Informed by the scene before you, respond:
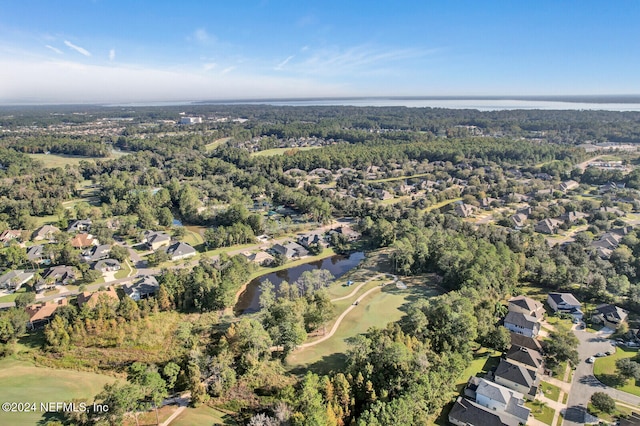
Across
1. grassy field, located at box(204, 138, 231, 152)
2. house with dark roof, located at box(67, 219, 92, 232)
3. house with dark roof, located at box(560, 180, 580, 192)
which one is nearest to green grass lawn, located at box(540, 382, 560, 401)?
house with dark roof, located at box(67, 219, 92, 232)

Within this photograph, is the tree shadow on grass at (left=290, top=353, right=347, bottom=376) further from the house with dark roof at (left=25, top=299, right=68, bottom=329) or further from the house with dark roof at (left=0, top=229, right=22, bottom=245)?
the house with dark roof at (left=0, top=229, right=22, bottom=245)

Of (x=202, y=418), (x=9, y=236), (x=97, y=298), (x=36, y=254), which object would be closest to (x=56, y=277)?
(x=36, y=254)

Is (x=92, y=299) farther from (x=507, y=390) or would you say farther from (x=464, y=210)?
(x=464, y=210)

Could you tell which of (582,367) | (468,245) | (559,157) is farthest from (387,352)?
(559,157)

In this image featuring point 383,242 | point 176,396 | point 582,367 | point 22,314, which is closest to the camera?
point 176,396

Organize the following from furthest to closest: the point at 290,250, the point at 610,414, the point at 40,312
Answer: the point at 290,250
the point at 40,312
the point at 610,414

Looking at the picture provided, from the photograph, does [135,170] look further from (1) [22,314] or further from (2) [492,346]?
(2) [492,346]
